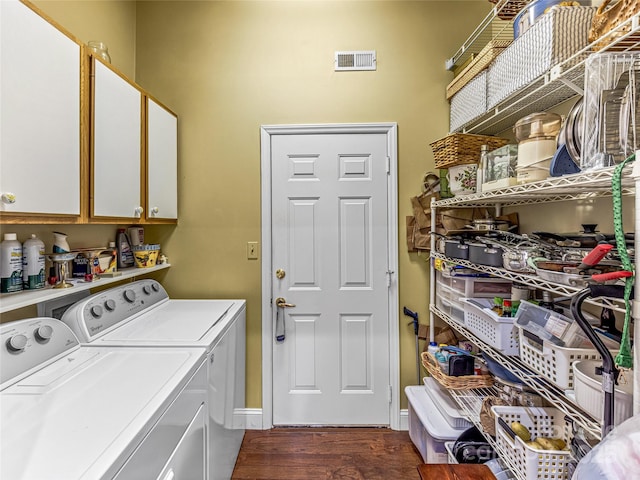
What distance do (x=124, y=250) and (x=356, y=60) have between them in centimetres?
198

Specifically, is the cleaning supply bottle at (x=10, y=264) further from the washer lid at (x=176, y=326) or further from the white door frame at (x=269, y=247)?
the white door frame at (x=269, y=247)

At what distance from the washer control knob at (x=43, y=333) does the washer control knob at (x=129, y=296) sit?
0.50 metres

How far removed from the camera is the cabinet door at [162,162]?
1.88m

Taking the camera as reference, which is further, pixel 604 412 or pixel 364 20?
pixel 364 20

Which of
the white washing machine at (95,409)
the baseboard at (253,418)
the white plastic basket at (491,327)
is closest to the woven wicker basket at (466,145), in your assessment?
the white plastic basket at (491,327)

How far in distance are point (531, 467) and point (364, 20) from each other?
2.58 meters

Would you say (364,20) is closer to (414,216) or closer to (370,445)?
(414,216)

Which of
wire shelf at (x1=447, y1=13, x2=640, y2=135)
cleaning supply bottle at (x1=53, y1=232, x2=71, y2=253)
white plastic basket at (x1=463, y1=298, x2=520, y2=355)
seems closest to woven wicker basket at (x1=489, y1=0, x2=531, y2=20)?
wire shelf at (x1=447, y1=13, x2=640, y2=135)

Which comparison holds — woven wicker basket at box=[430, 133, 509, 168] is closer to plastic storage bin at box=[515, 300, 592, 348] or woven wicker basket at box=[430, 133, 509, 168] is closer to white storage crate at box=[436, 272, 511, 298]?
white storage crate at box=[436, 272, 511, 298]

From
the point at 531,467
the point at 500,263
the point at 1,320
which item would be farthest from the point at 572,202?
the point at 1,320

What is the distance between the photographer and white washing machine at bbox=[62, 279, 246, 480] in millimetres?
1406

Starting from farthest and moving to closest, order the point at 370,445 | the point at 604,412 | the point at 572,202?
1. the point at 370,445
2. the point at 572,202
3. the point at 604,412

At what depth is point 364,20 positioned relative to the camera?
218cm

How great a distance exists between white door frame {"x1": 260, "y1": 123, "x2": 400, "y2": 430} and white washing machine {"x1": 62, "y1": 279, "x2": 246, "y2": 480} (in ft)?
0.57
